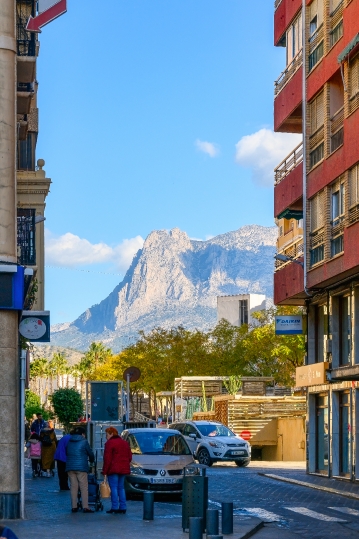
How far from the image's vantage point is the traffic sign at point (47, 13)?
22.6 metres

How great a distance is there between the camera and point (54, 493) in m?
28.0

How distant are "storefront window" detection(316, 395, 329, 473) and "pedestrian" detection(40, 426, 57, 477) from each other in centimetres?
880

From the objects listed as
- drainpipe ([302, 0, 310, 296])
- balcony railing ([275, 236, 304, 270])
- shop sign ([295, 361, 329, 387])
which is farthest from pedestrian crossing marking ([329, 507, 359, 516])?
balcony railing ([275, 236, 304, 270])

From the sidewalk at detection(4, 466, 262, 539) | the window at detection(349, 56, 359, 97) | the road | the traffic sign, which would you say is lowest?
the road

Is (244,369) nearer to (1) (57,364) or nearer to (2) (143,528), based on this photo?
(2) (143,528)

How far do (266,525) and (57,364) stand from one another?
155739 millimetres

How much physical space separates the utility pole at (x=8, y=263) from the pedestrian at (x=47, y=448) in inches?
574

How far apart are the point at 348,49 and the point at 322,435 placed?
43.4 feet

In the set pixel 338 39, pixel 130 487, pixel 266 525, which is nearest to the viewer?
pixel 266 525

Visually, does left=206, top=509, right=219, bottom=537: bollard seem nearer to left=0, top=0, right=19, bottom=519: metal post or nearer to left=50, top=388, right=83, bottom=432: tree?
left=0, top=0, right=19, bottom=519: metal post

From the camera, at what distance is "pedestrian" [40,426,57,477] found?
112 feet

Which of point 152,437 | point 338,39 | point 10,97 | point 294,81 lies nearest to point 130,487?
point 152,437

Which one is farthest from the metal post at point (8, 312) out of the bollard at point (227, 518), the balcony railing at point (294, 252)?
the balcony railing at point (294, 252)

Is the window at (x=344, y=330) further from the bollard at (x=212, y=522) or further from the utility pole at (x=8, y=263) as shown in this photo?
the bollard at (x=212, y=522)
